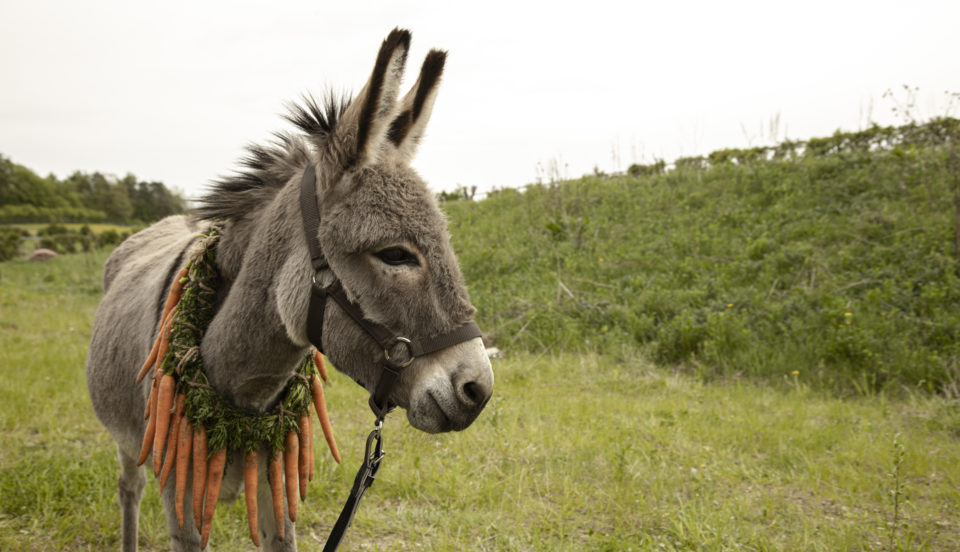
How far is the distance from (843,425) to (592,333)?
3859 mm

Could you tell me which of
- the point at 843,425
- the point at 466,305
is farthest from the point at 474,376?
the point at 843,425

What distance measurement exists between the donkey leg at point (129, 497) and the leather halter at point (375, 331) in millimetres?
2338

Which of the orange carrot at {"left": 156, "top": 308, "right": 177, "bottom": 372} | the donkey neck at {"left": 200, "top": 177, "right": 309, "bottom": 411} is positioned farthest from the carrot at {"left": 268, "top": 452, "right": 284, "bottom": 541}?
the orange carrot at {"left": 156, "top": 308, "right": 177, "bottom": 372}

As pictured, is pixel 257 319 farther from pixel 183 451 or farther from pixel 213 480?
pixel 213 480

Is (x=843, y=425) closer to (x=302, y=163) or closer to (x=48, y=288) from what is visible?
(x=302, y=163)

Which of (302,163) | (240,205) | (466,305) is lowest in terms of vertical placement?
(466,305)

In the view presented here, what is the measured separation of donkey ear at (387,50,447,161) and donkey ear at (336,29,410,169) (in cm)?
11

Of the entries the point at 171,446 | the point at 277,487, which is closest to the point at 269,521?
the point at 277,487

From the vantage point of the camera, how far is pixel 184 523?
2.12 metres

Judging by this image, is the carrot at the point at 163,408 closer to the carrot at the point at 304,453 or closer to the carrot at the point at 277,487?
the carrot at the point at 277,487

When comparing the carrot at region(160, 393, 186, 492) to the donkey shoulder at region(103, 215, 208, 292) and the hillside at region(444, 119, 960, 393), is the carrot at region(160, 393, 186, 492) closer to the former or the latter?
the donkey shoulder at region(103, 215, 208, 292)

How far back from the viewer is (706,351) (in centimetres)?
718

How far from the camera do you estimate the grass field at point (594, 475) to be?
10.7 feet

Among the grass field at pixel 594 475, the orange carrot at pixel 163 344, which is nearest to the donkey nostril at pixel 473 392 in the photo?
the orange carrot at pixel 163 344
